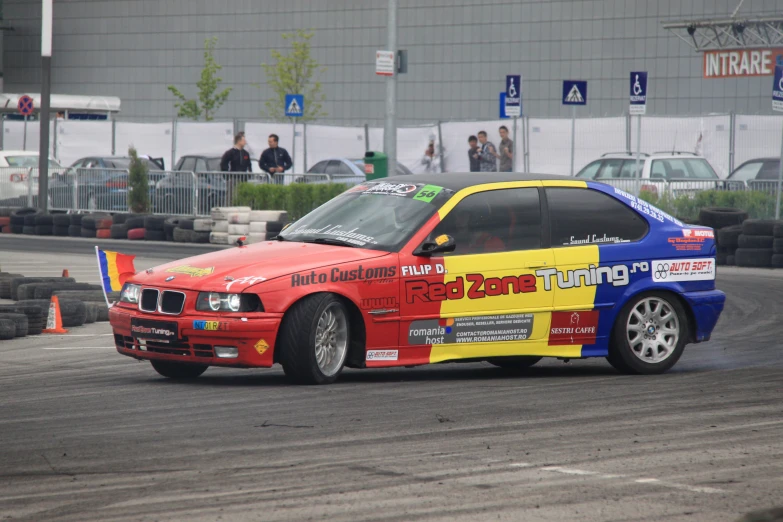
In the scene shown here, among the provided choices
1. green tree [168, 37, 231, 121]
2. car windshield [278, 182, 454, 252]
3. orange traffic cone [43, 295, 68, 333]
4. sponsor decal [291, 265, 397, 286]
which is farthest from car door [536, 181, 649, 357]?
green tree [168, 37, 231, 121]

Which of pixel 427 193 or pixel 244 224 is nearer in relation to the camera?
pixel 427 193

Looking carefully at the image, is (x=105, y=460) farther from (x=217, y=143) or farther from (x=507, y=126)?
(x=217, y=143)

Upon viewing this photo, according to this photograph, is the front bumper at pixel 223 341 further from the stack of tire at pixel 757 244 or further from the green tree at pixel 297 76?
the green tree at pixel 297 76

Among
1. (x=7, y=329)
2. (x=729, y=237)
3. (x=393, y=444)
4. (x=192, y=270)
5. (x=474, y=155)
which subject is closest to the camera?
(x=393, y=444)

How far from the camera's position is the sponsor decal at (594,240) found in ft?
30.8

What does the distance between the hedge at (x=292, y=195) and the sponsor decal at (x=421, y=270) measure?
56.6ft

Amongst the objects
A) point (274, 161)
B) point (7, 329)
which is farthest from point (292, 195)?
point (7, 329)

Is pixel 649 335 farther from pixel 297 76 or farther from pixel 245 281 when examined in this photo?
pixel 297 76

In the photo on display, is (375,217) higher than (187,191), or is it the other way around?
(187,191)

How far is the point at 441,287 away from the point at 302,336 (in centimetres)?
114

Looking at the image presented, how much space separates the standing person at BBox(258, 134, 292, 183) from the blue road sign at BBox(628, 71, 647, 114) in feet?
24.7

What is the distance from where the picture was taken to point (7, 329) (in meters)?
11.7

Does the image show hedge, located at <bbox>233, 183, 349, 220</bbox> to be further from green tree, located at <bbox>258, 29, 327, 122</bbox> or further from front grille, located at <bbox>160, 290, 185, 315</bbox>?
green tree, located at <bbox>258, 29, 327, 122</bbox>

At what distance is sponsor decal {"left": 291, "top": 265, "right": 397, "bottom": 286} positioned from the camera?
823cm
